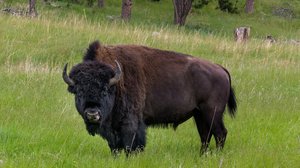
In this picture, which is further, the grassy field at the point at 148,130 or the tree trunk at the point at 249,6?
the tree trunk at the point at 249,6

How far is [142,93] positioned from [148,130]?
1380 millimetres

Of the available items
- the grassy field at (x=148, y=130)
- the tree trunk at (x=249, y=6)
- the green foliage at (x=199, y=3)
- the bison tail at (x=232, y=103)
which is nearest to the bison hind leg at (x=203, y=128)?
the grassy field at (x=148, y=130)

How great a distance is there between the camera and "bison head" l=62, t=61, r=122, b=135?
6.35 m

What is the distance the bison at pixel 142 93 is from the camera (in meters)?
6.54

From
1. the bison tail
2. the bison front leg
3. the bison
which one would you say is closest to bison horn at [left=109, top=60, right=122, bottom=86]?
the bison

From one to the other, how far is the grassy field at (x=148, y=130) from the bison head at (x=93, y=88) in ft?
1.65

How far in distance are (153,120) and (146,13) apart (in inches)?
954

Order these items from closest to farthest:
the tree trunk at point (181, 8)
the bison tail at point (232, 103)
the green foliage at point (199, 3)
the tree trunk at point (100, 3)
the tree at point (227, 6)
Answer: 1. the bison tail at point (232, 103)
2. the tree trunk at point (181, 8)
3. the tree trunk at point (100, 3)
4. the green foliage at point (199, 3)
5. the tree at point (227, 6)

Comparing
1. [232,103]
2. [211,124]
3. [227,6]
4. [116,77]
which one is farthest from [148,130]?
[227,6]

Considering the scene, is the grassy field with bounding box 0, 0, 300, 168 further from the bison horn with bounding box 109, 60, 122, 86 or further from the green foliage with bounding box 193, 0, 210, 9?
the green foliage with bounding box 193, 0, 210, 9

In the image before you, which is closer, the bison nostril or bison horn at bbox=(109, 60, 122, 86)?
the bison nostril

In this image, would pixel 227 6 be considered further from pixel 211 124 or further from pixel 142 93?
pixel 142 93

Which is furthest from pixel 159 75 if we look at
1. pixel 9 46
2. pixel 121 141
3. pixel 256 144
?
pixel 9 46

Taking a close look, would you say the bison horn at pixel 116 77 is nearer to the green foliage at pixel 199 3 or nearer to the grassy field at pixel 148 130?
the grassy field at pixel 148 130
